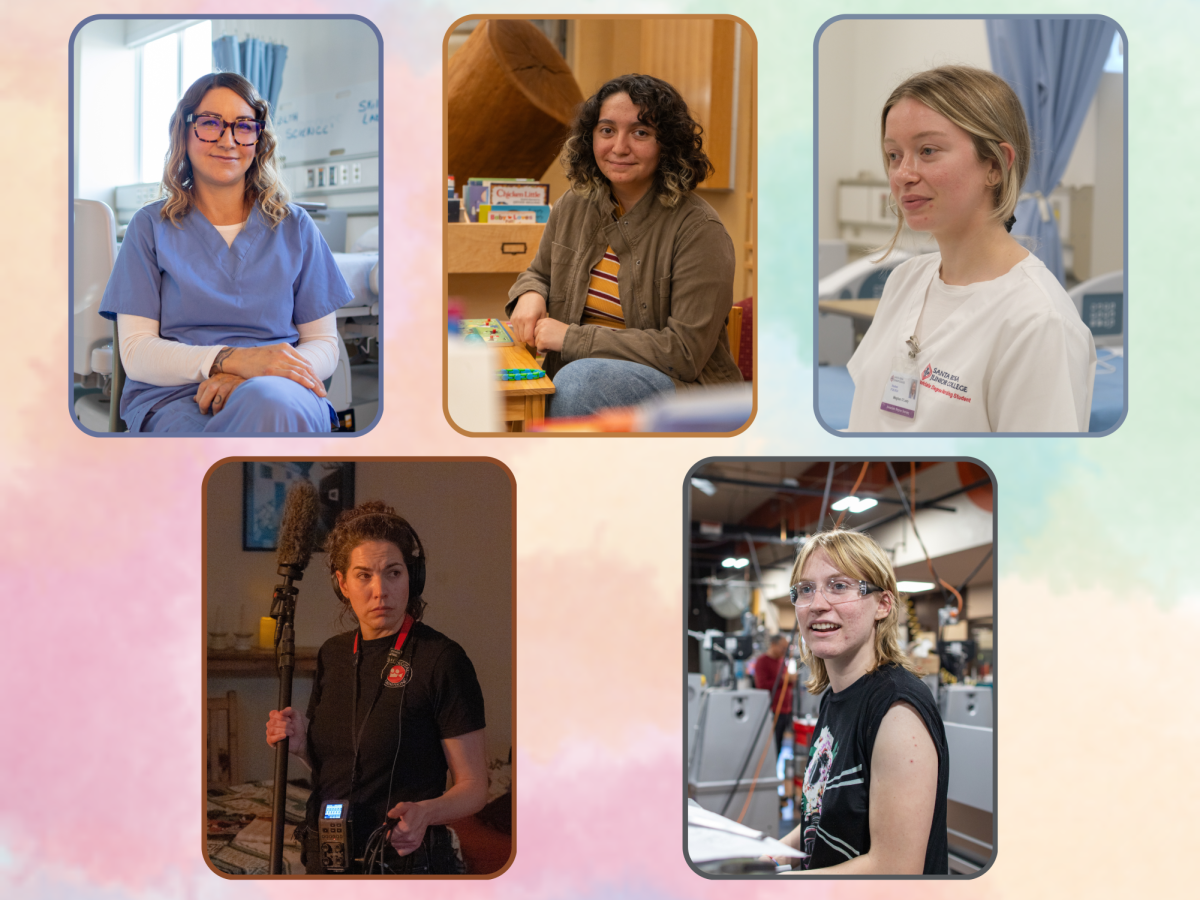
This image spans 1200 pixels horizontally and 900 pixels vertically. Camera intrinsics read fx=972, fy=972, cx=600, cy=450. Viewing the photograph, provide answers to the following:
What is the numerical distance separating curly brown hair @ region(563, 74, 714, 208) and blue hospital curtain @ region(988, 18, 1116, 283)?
478 millimetres

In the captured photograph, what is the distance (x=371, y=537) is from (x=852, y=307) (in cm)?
84

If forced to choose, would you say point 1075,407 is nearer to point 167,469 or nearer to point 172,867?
point 167,469

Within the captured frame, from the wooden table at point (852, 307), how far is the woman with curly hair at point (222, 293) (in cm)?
75

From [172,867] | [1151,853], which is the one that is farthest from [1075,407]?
[172,867]

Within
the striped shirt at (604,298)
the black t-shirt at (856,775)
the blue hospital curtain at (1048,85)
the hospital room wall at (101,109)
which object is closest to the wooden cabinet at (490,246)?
the striped shirt at (604,298)

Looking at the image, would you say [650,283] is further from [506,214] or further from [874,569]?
[874,569]

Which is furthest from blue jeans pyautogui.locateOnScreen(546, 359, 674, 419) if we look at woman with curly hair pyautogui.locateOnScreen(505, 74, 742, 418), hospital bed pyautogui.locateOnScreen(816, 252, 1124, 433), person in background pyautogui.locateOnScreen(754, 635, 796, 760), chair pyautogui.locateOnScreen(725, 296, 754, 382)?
person in background pyautogui.locateOnScreen(754, 635, 796, 760)

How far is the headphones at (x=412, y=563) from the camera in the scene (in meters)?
1.54

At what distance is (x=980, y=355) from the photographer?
148 centimetres

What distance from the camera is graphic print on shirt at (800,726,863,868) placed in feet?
5.08

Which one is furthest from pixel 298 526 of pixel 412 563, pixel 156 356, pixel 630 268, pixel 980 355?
pixel 980 355

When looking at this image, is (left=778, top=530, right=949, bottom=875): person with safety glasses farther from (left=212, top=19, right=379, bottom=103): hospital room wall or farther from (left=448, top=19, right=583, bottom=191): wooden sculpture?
(left=212, top=19, right=379, bottom=103): hospital room wall

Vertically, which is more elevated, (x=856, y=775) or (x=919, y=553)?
(x=919, y=553)

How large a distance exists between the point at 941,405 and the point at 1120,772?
0.66 m
